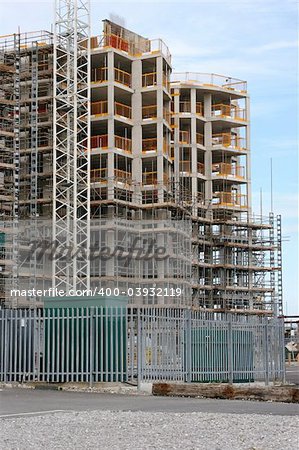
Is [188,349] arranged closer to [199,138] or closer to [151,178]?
[151,178]

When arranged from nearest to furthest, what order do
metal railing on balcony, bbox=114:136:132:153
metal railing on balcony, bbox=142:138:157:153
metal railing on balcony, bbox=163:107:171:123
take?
1. metal railing on balcony, bbox=114:136:132:153
2. metal railing on balcony, bbox=142:138:157:153
3. metal railing on balcony, bbox=163:107:171:123

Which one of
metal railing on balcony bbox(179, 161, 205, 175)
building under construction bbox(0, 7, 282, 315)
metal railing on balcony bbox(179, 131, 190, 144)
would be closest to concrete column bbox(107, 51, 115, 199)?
building under construction bbox(0, 7, 282, 315)

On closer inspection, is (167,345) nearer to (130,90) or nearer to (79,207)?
(79,207)

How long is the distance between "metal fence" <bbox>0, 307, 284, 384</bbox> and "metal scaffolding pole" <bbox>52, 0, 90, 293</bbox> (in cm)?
3349

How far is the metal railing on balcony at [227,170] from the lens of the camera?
2928 inches

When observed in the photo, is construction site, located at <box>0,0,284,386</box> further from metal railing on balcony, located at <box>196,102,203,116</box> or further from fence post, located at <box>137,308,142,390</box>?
fence post, located at <box>137,308,142,390</box>

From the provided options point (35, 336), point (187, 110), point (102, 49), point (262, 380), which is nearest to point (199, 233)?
point (187, 110)

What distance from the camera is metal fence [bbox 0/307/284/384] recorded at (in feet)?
66.9

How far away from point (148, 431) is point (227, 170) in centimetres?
6491

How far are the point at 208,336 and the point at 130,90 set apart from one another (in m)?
43.6

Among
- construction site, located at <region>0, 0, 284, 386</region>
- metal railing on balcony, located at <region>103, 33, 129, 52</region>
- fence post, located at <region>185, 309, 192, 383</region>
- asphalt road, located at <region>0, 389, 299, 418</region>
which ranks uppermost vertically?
metal railing on balcony, located at <region>103, 33, 129, 52</region>

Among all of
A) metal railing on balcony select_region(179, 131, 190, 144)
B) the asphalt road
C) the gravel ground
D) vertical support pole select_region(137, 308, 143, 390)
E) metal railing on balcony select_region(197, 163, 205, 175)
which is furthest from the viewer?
metal railing on balcony select_region(197, 163, 205, 175)

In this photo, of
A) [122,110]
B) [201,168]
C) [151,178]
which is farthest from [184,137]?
[151,178]

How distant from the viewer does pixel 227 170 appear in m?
75.3
